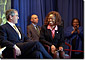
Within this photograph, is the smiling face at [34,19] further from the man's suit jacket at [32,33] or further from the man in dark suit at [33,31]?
the man's suit jacket at [32,33]

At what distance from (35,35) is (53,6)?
4.52 feet

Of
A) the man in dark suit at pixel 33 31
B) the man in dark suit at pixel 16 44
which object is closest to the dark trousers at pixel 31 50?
the man in dark suit at pixel 16 44

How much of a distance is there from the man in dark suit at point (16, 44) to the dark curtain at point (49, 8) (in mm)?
1506

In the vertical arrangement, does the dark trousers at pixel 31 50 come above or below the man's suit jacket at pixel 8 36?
below

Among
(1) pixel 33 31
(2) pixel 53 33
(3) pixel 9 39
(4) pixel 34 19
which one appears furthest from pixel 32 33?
(3) pixel 9 39

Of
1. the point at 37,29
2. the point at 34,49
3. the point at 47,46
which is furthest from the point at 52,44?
the point at 37,29

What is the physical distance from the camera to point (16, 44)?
2.82m

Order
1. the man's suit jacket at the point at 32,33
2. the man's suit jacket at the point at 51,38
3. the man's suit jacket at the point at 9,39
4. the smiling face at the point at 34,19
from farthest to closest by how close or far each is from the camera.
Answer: the smiling face at the point at 34,19 → the man's suit jacket at the point at 32,33 → the man's suit jacket at the point at 51,38 → the man's suit jacket at the point at 9,39

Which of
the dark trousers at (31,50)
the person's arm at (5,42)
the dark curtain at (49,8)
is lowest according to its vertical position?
the dark trousers at (31,50)

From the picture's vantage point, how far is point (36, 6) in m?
4.75

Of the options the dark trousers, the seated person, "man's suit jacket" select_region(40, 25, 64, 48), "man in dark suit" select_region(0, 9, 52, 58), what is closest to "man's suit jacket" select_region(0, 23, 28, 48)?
"man in dark suit" select_region(0, 9, 52, 58)

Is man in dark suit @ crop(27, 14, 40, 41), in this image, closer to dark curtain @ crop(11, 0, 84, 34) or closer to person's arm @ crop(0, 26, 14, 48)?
dark curtain @ crop(11, 0, 84, 34)

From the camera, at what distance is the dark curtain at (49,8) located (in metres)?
4.54

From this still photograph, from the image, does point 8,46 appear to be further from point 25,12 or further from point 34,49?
point 25,12
